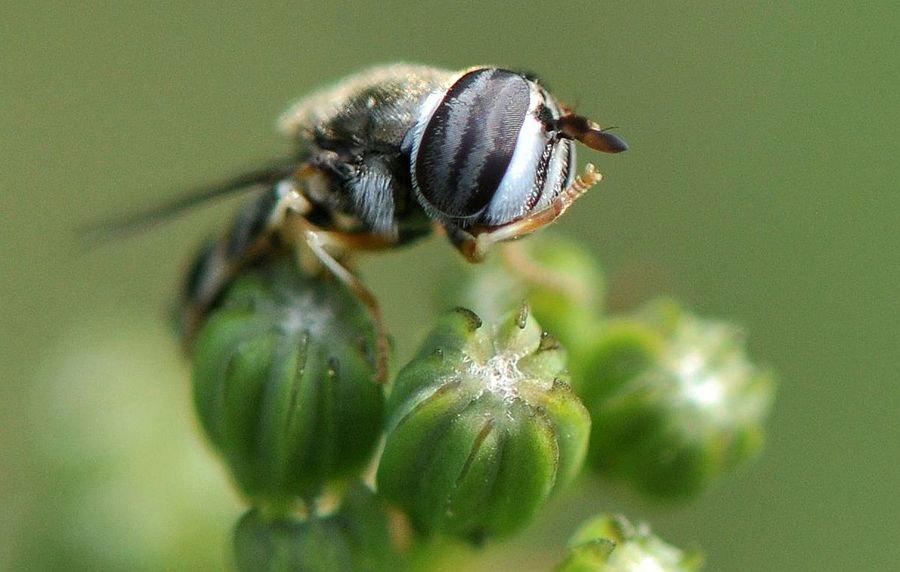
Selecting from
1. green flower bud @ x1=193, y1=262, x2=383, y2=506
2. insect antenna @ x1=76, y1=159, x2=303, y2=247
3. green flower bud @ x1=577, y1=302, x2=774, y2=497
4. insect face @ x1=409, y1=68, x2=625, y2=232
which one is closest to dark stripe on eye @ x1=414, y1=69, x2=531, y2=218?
insect face @ x1=409, y1=68, x2=625, y2=232

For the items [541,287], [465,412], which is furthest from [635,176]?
[465,412]

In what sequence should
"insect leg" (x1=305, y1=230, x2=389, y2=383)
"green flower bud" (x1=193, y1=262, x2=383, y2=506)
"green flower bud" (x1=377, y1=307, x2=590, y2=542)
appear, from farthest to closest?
"insect leg" (x1=305, y1=230, x2=389, y2=383)
"green flower bud" (x1=193, y1=262, x2=383, y2=506)
"green flower bud" (x1=377, y1=307, x2=590, y2=542)

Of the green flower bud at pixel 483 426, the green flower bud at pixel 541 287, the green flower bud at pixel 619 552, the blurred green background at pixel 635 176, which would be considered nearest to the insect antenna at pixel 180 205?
the green flower bud at pixel 541 287

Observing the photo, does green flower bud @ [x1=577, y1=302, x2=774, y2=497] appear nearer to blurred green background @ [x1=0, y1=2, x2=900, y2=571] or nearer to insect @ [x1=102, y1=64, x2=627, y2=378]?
insect @ [x1=102, y1=64, x2=627, y2=378]

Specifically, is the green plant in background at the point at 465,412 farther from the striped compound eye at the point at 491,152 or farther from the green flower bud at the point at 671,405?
the striped compound eye at the point at 491,152

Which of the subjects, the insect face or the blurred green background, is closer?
the insect face
